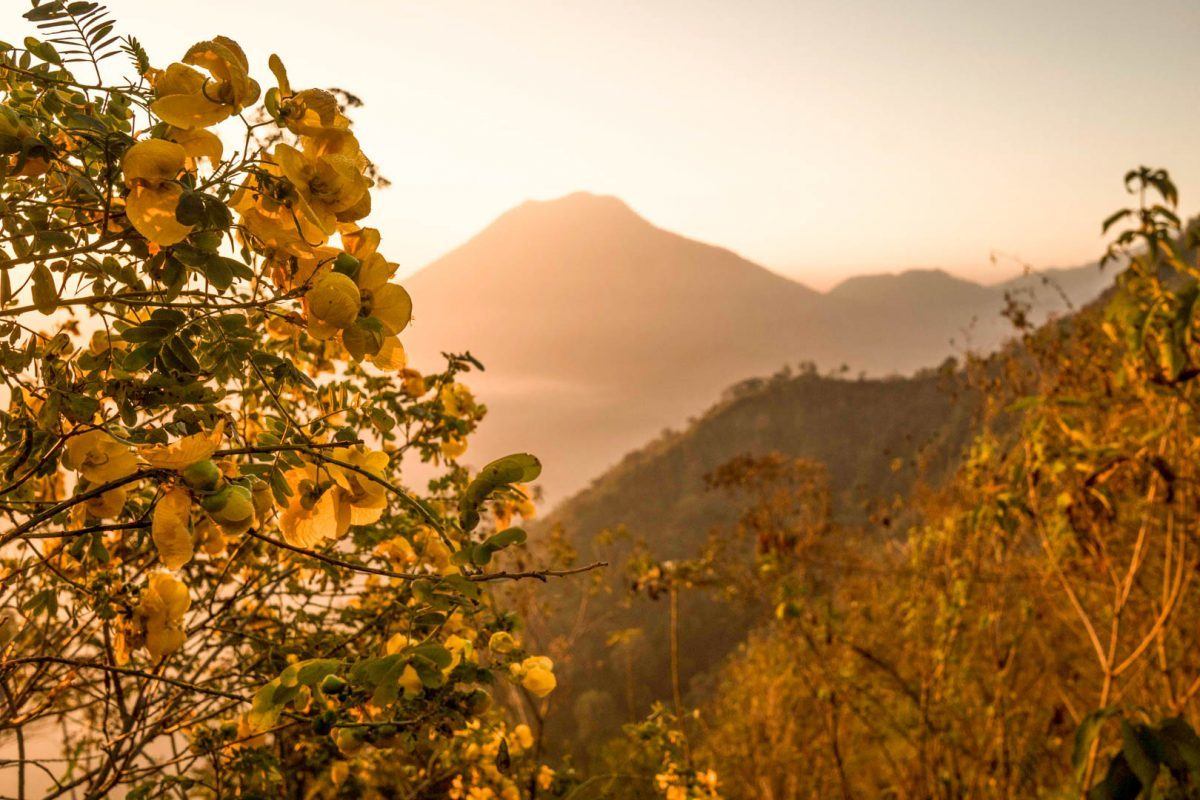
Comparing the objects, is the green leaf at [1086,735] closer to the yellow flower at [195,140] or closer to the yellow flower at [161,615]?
the yellow flower at [161,615]

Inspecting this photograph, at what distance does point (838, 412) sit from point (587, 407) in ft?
127

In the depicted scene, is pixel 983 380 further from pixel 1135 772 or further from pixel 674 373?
pixel 674 373

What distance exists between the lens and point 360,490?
63 cm

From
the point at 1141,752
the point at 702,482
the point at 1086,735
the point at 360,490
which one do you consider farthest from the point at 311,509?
the point at 702,482

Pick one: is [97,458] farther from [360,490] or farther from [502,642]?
[502,642]

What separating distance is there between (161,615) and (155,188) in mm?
494

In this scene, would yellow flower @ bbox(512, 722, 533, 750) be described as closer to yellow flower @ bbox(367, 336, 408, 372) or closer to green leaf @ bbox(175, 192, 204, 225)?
yellow flower @ bbox(367, 336, 408, 372)

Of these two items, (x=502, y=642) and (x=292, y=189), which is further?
(x=502, y=642)

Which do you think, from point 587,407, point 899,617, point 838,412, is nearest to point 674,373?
point 587,407

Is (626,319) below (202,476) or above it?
above

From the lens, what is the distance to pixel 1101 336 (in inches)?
116

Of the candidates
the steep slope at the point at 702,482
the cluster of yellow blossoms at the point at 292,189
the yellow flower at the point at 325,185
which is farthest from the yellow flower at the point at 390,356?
the steep slope at the point at 702,482

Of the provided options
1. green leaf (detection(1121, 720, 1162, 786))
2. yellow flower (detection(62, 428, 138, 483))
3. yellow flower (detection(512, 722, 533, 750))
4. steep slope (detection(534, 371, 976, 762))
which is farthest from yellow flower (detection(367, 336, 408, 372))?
steep slope (detection(534, 371, 976, 762))

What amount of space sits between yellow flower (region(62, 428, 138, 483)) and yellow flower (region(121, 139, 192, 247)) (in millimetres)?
199
